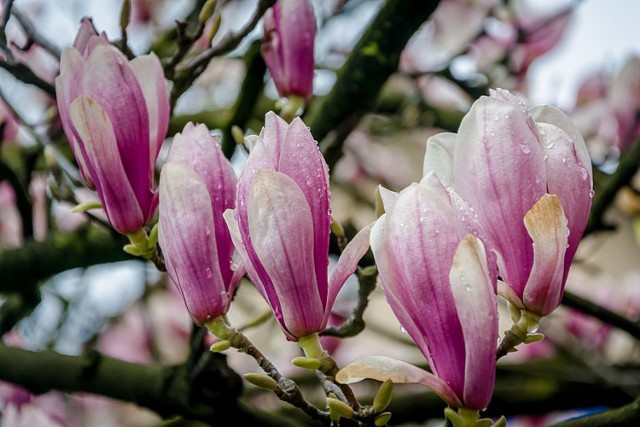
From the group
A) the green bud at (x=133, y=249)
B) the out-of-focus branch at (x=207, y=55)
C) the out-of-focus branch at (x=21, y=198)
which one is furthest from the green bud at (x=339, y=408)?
the out-of-focus branch at (x=21, y=198)

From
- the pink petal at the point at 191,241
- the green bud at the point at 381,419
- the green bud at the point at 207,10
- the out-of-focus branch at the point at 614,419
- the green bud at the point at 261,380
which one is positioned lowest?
the out-of-focus branch at the point at 614,419

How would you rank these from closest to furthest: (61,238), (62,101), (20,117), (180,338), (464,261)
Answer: (464,261)
(62,101)
(20,117)
(61,238)
(180,338)

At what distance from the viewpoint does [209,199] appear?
54cm

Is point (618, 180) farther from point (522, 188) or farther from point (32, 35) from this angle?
point (32, 35)

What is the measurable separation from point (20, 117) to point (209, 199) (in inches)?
23.5

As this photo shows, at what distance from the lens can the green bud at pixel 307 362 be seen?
1.63 feet

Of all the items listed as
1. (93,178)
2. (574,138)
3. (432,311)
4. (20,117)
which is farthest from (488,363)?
(20,117)

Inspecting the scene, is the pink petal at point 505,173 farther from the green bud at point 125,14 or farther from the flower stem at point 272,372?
the green bud at point 125,14

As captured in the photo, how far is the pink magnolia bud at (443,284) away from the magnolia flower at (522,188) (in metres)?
0.04

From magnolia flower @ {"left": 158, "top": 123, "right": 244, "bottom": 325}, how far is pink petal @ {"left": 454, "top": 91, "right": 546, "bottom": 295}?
17cm

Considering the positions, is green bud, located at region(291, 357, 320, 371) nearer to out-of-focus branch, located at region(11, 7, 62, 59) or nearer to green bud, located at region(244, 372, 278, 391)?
green bud, located at region(244, 372, 278, 391)

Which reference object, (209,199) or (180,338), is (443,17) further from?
(209,199)

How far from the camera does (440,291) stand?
0.47m

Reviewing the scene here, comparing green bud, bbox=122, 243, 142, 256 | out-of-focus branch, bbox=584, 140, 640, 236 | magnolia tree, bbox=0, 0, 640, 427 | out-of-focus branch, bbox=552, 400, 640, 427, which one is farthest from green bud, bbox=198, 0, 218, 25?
out-of-focus branch, bbox=584, 140, 640, 236
